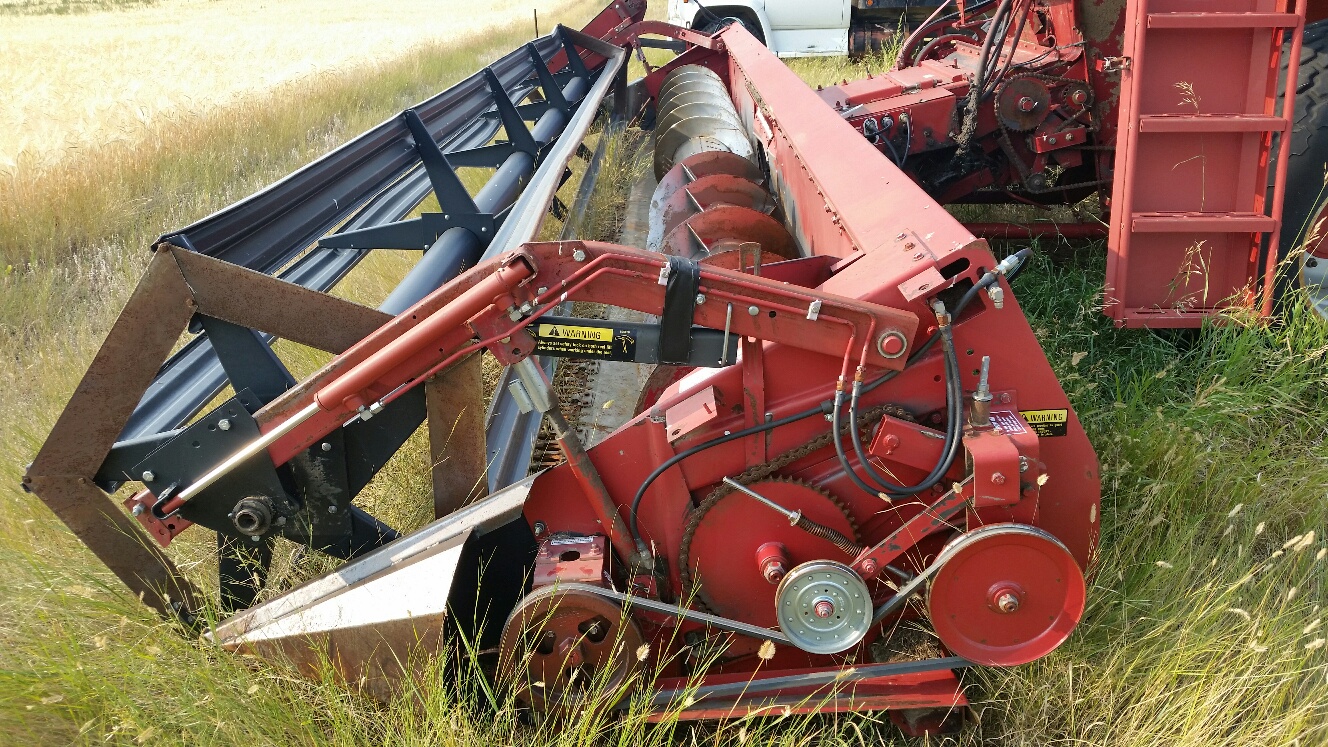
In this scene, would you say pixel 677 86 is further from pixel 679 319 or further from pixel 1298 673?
pixel 1298 673

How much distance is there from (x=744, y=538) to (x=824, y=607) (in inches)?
11.1

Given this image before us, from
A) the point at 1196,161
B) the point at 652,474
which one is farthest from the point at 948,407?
the point at 1196,161

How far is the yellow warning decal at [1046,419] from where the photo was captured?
7.71 feet

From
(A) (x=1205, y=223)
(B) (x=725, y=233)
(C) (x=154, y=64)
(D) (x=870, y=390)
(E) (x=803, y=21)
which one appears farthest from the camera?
(C) (x=154, y=64)

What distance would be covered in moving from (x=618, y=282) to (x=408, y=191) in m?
3.74

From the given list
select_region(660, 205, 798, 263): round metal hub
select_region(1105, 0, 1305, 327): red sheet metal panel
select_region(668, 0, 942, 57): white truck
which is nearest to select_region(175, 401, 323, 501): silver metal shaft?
select_region(660, 205, 798, 263): round metal hub

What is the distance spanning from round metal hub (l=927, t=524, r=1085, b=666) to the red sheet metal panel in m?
1.63

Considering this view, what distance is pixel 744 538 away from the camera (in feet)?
7.96

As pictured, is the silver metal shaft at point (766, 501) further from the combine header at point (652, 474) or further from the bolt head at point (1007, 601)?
the bolt head at point (1007, 601)

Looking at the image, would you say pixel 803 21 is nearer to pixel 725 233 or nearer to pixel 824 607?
pixel 725 233

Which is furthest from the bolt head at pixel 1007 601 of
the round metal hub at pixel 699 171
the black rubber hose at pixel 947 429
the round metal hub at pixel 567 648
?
the round metal hub at pixel 699 171

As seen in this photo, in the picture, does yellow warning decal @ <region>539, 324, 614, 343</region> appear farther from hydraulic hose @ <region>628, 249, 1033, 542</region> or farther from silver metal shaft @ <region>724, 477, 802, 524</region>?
silver metal shaft @ <region>724, 477, 802, 524</region>

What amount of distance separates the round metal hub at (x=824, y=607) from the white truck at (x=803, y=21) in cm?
1029

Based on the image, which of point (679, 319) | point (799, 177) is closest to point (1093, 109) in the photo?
point (799, 177)
